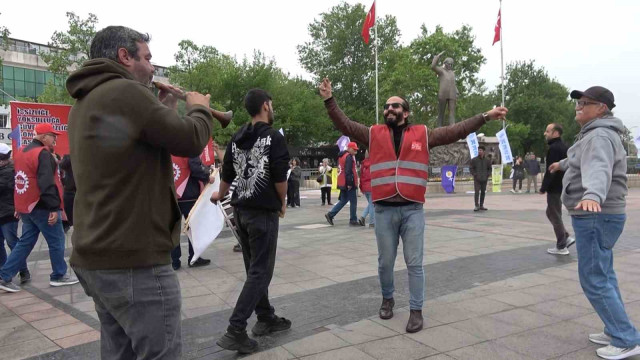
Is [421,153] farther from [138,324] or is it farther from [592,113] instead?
[138,324]

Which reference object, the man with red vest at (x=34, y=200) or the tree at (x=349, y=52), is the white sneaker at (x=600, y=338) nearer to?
the man with red vest at (x=34, y=200)

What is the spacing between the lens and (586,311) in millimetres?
4180

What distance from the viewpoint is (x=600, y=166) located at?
10.5 feet

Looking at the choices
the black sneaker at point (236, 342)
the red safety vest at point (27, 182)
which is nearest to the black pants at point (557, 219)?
the black sneaker at point (236, 342)

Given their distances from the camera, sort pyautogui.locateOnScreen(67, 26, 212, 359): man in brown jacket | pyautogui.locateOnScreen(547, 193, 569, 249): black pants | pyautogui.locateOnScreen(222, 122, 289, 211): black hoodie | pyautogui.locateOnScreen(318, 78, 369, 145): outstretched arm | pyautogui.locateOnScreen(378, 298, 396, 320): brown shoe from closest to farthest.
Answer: pyautogui.locateOnScreen(67, 26, 212, 359): man in brown jacket < pyautogui.locateOnScreen(222, 122, 289, 211): black hoodie < pyautogui.locateOnScreen(378, 298, 396, 320): brown shoe < pyautogui.locateOnScreen(318, 78, 369, 145): outstretched arm < pyautogui.locateOnScreen(547, 193, 569, 249): black pants

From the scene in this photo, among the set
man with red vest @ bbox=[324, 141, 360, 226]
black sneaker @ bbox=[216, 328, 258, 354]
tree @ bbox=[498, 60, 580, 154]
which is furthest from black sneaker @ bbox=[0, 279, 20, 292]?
tree @ bbox=[498, 60, 580, 154]

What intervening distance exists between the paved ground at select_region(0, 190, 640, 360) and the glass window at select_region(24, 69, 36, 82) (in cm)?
6838

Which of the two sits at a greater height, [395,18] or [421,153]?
[395,18]

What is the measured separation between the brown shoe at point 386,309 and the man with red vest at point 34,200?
13.4 ft

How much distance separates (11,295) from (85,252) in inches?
178

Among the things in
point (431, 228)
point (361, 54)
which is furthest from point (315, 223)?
point (361, 54)

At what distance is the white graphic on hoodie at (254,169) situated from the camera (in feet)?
11.8

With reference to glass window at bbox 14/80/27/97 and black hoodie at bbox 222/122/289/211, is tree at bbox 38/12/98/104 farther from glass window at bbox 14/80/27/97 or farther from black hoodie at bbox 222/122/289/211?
glass window at bbox 14/80/27/97

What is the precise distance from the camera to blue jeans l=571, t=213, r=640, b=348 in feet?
10.6
